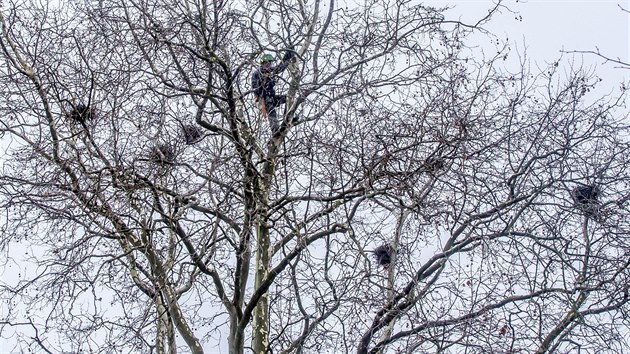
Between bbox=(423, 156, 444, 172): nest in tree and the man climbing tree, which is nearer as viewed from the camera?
bbox=(423, 156, 444, 172): nest in tree

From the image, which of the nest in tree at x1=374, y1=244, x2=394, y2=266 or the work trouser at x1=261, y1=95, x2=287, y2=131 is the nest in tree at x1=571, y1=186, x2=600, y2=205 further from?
the work trouser at x1=261, y1=95, x2=287, y2=131

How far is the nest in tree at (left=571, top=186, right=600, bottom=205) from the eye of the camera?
8.84 metres

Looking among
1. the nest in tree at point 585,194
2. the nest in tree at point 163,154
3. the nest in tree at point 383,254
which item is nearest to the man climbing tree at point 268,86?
the nest in tree at point 163,154

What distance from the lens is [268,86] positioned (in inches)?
359

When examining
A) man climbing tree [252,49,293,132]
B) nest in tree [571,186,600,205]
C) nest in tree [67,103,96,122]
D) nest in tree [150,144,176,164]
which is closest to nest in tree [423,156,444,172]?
nest in tree [571,186,600,205]

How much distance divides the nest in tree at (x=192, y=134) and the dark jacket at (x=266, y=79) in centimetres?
64

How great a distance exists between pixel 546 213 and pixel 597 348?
1.32 meters

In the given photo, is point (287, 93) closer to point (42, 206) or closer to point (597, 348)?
point (42, 206)

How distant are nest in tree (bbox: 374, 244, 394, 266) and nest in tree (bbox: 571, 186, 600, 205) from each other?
5.31 ft

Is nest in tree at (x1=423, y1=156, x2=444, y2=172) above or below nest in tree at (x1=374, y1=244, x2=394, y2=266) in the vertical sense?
above

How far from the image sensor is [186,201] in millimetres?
8969

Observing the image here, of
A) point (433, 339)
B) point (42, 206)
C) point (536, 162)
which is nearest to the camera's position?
point (433, 339)

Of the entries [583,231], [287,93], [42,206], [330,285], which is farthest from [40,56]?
[583,231]

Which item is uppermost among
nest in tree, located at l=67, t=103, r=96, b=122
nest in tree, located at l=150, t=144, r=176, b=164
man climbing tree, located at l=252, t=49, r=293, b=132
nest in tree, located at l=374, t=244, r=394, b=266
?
man climbing tree, located at l=252, t=49, r=293, b=132
